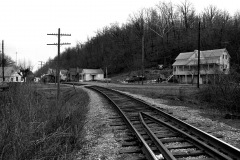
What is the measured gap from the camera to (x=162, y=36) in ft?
257

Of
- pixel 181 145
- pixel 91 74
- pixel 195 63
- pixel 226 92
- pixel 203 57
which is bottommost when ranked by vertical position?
pixel 181 145

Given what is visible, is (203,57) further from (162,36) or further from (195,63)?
(162,36)

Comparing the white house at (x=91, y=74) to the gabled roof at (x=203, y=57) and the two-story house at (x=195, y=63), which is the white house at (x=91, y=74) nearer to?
the two-story house at (x=195, y=63)

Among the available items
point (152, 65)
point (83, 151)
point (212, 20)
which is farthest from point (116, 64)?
point (83, 151)

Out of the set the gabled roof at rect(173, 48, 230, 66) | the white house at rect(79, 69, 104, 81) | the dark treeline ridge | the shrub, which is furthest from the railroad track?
the white house at rect(79, 69, 104, 81)

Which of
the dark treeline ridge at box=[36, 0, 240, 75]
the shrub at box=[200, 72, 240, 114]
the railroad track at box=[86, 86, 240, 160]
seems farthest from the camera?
the dark treeline ridge at box=[36, 0, 240, 75]

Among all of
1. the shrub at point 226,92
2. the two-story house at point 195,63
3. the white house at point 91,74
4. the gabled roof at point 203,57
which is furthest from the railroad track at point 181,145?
the white house at point 91,74

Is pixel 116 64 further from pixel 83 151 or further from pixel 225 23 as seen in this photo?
pixel 83 151

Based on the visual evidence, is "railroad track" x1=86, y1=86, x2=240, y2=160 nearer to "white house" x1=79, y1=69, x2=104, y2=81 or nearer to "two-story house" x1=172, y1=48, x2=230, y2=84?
"two-story house" x1=172, y1=48, x2=230, y2=84

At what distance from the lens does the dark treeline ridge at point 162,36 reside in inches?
2625

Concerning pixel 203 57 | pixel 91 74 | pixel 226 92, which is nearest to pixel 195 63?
pixel 203 57

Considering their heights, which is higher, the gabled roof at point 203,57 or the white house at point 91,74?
the gabled roof at point 203,57

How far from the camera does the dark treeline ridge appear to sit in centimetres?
6669

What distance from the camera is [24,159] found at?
4.27m
